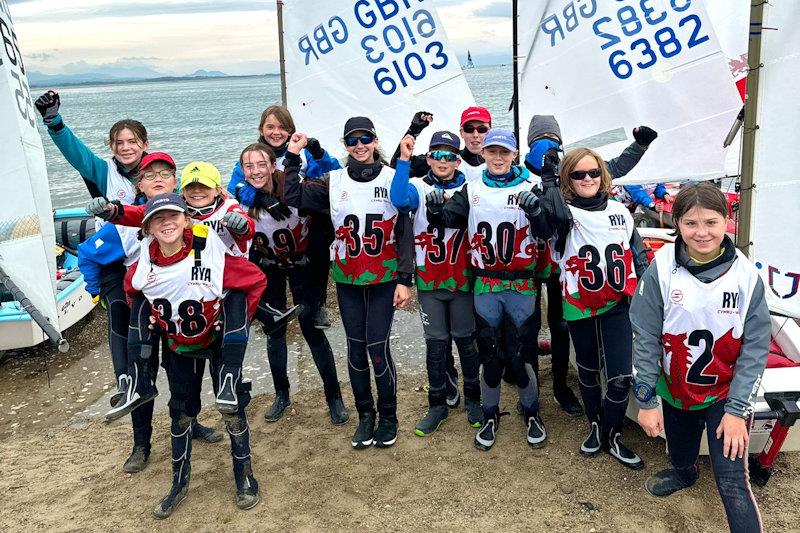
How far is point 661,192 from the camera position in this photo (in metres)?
7.19

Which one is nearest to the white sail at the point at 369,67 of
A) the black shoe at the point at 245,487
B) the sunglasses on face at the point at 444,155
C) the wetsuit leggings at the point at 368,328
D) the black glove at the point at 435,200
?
the sunglasses on face at the point at 444,155

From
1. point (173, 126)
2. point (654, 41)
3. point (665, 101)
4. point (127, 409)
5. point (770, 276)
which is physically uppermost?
point (173, 126)

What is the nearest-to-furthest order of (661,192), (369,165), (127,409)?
1. (127,409)
2. (369,165)
3. (661,192)

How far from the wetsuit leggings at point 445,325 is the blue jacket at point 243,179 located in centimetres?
104

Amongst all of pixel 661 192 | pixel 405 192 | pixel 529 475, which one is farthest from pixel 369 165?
pixel 661 192

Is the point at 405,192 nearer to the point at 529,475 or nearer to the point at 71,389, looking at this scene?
the point at 529,475

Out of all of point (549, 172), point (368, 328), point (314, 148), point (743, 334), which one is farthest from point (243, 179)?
point (743, 334)

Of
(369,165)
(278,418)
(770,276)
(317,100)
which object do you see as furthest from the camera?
(317,100)

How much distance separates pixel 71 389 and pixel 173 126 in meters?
36.5

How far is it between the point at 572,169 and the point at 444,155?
71 centimetres

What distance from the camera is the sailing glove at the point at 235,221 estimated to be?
3.15m

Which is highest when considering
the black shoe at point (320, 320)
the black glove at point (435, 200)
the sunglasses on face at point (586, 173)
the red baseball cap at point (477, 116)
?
the red baseball cap at point (477, 116)

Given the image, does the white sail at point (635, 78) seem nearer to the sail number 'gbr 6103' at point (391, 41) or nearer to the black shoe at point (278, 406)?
the sail number 'gbr 6103' at point (391, 41)

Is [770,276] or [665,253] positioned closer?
[665,253]
